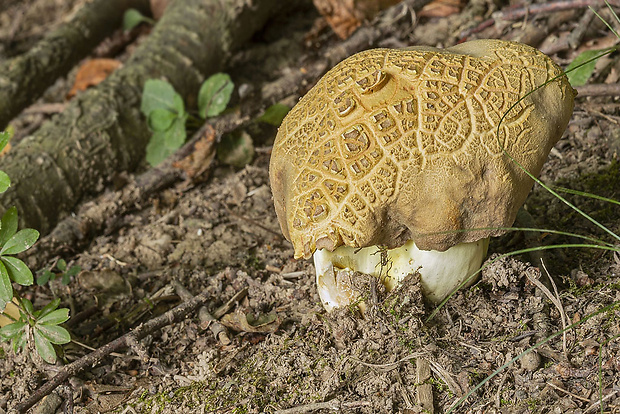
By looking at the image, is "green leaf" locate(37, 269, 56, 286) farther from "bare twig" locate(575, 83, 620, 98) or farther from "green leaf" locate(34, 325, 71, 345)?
"bare twig" locate(575, 83, 620, 98)

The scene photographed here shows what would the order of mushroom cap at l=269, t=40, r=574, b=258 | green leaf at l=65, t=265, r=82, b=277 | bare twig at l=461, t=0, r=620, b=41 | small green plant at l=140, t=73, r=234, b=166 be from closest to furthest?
mushroom cap at l=269, t=40, r=574, b=258
green leaf at l=65, t=265, r=82, b=277
bare twig at l=461, t=0, r=620, b=41
small green plant at l=140, t=73, r=234, b=166

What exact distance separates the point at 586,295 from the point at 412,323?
82 cm

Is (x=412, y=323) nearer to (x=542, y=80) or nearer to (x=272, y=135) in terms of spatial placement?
(x=542, y=80)

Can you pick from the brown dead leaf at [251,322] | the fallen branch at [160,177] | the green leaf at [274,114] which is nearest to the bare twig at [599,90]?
the fallen branch at [160,177]

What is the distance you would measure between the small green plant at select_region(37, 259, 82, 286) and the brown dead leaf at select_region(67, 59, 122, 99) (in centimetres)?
240

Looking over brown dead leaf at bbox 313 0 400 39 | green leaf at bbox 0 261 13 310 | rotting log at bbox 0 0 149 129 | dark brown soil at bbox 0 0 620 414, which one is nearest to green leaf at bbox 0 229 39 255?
green leaf at bbox 0 261 13 310

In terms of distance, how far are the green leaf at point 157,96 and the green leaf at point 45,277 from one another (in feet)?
5.21

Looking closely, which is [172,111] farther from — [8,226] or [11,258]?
[11,258]

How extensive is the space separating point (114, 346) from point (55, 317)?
31 cm

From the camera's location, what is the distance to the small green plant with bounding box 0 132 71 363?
273 centimetres

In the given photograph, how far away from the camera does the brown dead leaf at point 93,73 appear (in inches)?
222

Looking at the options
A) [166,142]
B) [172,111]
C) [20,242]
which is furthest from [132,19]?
[20,242]

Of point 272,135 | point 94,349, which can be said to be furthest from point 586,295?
point 272,135

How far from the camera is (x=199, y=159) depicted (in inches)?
173
